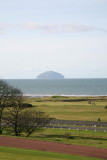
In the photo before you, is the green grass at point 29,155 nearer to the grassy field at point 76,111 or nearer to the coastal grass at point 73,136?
the coastal grass at point 73,136

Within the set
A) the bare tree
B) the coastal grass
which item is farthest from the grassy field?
the bare tree

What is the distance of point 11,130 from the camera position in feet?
167

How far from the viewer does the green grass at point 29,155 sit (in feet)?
93.6

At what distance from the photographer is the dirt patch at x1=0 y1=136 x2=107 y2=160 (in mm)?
32531

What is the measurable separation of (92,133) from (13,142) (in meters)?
17.3

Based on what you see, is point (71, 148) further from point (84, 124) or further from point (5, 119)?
point (84, 124)

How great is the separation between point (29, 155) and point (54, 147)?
19.7ft

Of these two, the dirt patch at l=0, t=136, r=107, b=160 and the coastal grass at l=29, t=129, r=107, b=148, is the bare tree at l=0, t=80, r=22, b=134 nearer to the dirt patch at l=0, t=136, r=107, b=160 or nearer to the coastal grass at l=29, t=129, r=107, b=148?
the coastal grass at l=29, t=129, r=107, b=148

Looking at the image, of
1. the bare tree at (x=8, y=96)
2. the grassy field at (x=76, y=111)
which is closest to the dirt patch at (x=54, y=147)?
the bare tree at (x=8, y=96)

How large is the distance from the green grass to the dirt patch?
81.1 inches

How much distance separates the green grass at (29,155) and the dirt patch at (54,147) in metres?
2.06

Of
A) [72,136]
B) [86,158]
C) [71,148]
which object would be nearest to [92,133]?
[72,136]

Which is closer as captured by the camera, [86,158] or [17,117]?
[86,158]

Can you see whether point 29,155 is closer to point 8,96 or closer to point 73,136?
point 73,136
